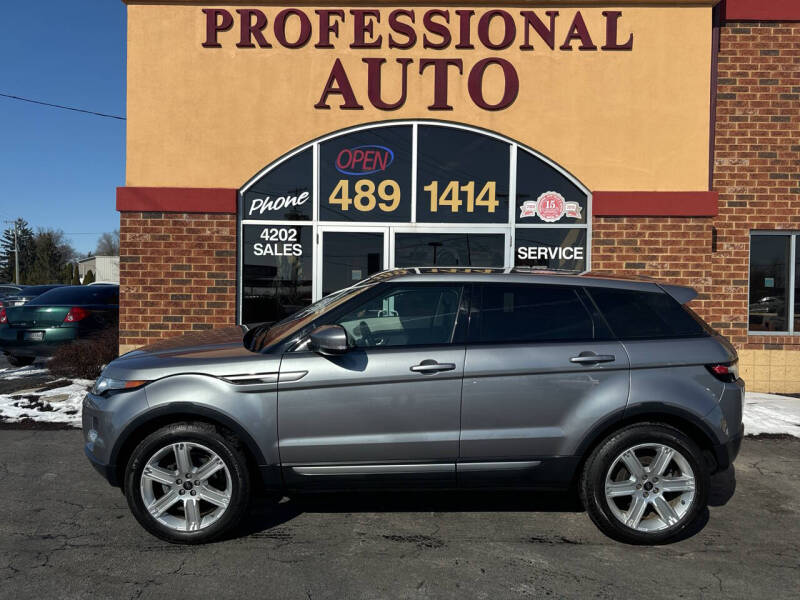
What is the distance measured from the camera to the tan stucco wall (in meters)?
8.52

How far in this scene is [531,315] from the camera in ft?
13.3

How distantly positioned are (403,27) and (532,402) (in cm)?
651

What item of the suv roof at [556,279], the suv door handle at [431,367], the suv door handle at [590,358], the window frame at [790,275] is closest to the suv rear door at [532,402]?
the suv door handle at [590,358]

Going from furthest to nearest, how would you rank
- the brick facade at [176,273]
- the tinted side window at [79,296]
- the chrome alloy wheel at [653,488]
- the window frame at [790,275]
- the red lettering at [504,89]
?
the tinted side window at [79,296] → the window frame at [790,275] → the red lettering at [504,89] → the brick facade at [176,273] → the chrome alloy wheel at [653,488]

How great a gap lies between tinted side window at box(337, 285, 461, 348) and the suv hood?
576 millimetres

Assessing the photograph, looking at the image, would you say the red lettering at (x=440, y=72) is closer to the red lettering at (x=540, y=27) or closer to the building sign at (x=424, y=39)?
the building sign at (x=424, y=39)

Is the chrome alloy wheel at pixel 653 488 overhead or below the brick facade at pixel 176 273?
below

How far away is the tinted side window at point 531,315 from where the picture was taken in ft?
13.1

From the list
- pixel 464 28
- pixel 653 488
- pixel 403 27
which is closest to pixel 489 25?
pixel 464 28

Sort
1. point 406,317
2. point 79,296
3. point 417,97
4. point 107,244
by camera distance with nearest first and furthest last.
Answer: point 406,317, point 417,97, point 79,296, point 107,244

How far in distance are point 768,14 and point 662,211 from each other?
3388 mm

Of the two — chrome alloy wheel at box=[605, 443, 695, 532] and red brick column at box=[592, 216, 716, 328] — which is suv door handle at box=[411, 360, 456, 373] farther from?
red brick column at box=[592, 216, 716, 328]

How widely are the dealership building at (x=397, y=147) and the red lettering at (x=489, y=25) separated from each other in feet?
0.10

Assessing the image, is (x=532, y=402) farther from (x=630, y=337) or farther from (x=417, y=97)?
(x=417, y=97)
